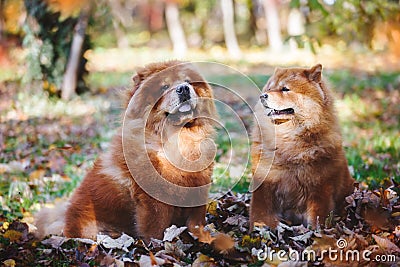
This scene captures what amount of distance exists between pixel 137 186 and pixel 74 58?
730 cm

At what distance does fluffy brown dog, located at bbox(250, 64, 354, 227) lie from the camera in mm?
3854

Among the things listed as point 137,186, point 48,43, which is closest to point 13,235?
point 137,186

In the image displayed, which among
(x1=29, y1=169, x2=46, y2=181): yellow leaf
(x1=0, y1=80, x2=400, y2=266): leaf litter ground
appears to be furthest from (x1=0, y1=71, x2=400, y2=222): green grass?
(x1=0, y1=80, x2=400, y2=266): leaf litter ground

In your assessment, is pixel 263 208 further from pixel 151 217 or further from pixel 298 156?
pixel 151 217

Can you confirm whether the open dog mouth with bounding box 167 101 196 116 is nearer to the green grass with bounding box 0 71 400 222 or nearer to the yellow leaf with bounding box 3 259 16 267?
the green grass with bounding box 0 71 400 222

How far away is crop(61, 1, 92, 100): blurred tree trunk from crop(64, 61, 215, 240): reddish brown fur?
22.1ft

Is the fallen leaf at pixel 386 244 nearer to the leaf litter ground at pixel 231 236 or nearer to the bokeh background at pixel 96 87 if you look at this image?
the leaf litter ground at pixel 231 236

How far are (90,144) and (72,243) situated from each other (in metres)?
3.86

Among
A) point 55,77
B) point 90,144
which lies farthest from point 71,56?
point 90,144

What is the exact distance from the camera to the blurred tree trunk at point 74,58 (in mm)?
10258

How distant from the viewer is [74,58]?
34.6ft

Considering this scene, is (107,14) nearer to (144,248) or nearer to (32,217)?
(32,217)

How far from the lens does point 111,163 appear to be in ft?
13.0

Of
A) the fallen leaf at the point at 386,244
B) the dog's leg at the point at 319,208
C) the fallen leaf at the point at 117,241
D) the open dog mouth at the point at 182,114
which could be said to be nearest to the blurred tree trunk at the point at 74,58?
the open dog mouth at the point at 182,114
